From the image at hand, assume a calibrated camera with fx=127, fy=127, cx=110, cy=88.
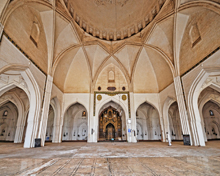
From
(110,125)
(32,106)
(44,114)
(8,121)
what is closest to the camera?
(32,106)

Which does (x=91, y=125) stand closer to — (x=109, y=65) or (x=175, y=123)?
(x=109, y=65)

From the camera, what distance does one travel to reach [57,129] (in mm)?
13305

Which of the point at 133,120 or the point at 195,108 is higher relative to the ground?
the point at 195,108

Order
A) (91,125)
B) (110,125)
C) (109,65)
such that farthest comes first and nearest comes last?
(110,125)
(109,65)
(91,125)

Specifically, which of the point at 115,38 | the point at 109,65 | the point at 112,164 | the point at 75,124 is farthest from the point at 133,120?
the point at 112,164

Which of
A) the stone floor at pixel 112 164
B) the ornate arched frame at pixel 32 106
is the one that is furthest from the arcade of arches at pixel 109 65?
the stone floor at pixel 112 164

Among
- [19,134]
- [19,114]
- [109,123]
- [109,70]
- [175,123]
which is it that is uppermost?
[109,70]

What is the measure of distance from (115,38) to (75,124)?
13.8 meters

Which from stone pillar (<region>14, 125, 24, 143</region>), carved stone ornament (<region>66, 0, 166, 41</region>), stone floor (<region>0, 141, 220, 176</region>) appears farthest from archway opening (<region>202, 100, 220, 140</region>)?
stone pillar (<region>14, 125, 24, 143</region>)

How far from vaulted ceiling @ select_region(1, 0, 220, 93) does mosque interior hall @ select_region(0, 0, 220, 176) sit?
0.24 feet

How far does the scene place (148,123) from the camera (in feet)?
63.9

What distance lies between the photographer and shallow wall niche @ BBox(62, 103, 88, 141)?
61.5ft

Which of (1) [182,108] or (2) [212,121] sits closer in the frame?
(1) [182,108]

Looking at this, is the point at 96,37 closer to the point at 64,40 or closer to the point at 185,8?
the point at 64,40
